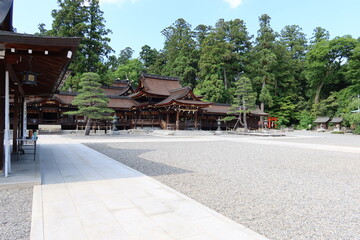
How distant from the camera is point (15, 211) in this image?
317cm

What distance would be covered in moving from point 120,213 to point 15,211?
1.56 meters

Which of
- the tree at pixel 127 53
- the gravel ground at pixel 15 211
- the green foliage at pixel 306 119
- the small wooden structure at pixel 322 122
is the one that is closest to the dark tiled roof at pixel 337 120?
the small wooden structure at pixel 322 122

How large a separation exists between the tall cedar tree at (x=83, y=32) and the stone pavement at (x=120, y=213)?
2738 cm

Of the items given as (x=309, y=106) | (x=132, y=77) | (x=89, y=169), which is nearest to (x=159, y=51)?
(x=132, y=77)

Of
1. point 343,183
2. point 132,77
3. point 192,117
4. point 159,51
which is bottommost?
point 343,183

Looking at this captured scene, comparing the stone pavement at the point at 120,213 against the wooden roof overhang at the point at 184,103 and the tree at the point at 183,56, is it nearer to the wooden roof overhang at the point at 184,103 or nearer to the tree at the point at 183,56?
the wooden roof overhang at the point at 184,103

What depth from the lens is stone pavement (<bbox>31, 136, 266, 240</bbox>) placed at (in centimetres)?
248

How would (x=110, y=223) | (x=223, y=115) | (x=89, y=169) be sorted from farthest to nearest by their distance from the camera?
(x=223, y=115) < (x=89, y=169) < (x=110, y=223)

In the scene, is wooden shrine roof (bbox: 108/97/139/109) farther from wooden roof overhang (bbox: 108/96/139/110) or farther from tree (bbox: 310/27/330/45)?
tree (bbox: 310/27/330/45)

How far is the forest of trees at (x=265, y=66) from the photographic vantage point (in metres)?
33.6

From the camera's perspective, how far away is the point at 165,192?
401 cm

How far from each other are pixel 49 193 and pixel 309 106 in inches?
1846

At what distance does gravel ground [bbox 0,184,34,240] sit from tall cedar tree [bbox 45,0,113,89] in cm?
2699

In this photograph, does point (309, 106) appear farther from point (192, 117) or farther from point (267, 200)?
point (267, 200)
